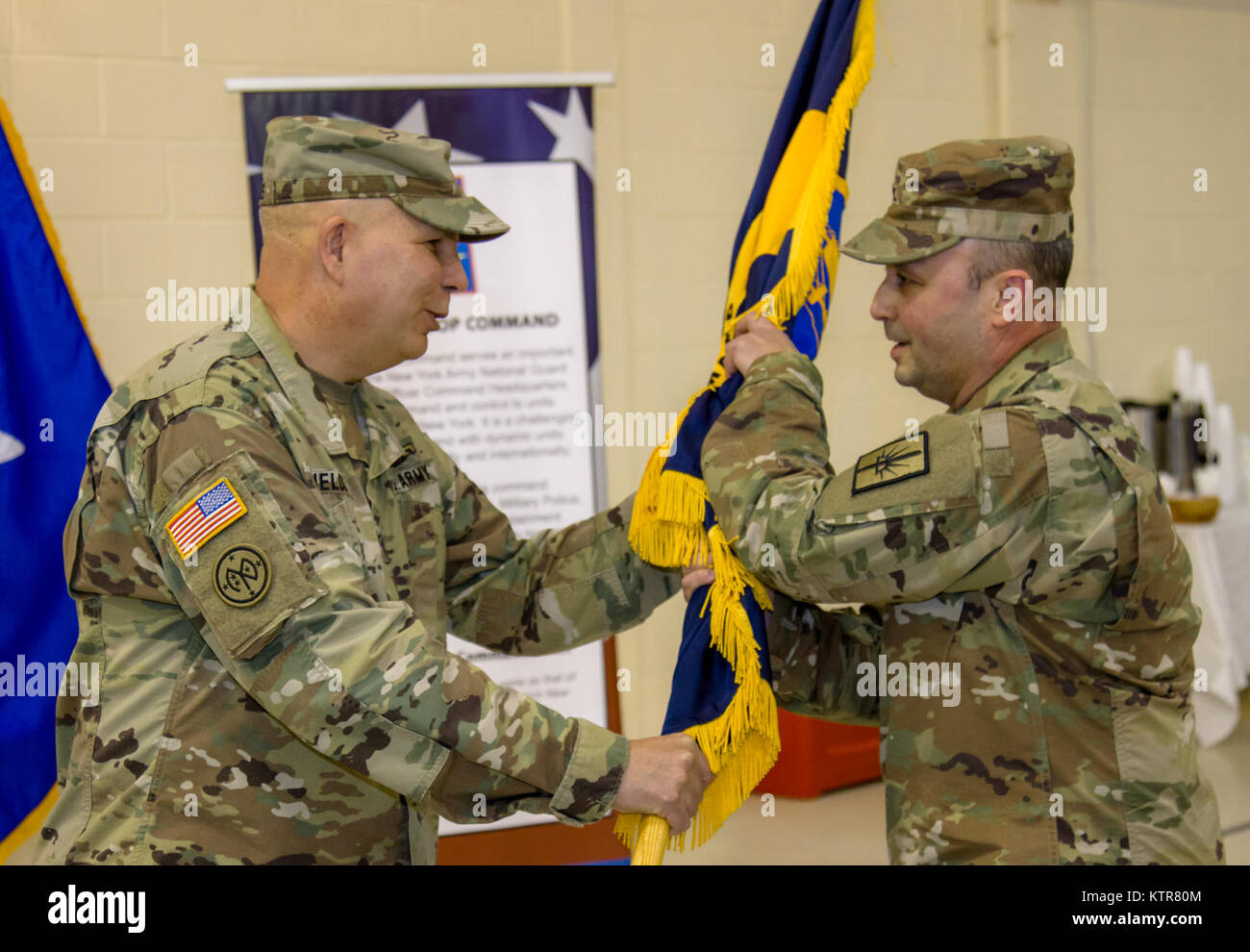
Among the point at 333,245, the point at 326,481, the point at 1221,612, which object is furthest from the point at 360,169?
the point at 1221,612

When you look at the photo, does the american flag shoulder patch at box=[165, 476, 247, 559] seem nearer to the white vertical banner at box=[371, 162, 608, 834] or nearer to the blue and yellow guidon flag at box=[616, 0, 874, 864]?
the blue and yellow guidon flag at box=[616, 0, 874, 864]

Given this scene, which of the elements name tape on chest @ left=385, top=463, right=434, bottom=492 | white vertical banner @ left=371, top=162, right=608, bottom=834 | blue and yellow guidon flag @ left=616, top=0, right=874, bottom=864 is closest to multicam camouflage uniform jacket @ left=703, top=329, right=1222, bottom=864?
blue and yellow guidon flag @ left=616, top=0, right=874, bottom=864

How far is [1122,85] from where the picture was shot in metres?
4.86

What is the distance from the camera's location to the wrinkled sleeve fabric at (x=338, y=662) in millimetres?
1458

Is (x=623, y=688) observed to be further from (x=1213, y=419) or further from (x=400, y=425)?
A: (x=1213, y=419)

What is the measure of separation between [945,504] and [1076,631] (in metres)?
0.27

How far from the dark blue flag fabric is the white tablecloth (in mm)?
3671

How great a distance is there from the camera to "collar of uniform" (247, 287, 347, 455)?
1680 mm

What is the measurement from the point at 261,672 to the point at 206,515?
0.71 feet

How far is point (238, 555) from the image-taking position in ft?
4.77

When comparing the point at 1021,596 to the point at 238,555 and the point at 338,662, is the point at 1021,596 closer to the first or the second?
the point at 338,662

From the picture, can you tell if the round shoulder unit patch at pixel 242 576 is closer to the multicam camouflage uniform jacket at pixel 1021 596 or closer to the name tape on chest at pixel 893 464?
the multicam camouflage uniform jacket at pixel 1021 596

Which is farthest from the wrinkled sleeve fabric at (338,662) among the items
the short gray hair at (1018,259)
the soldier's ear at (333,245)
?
the short gray hair at (1018,259)

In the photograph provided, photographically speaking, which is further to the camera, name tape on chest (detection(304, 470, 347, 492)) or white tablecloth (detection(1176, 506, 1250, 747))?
white tablecloth (detection(1176, 506, 1250, 747))
